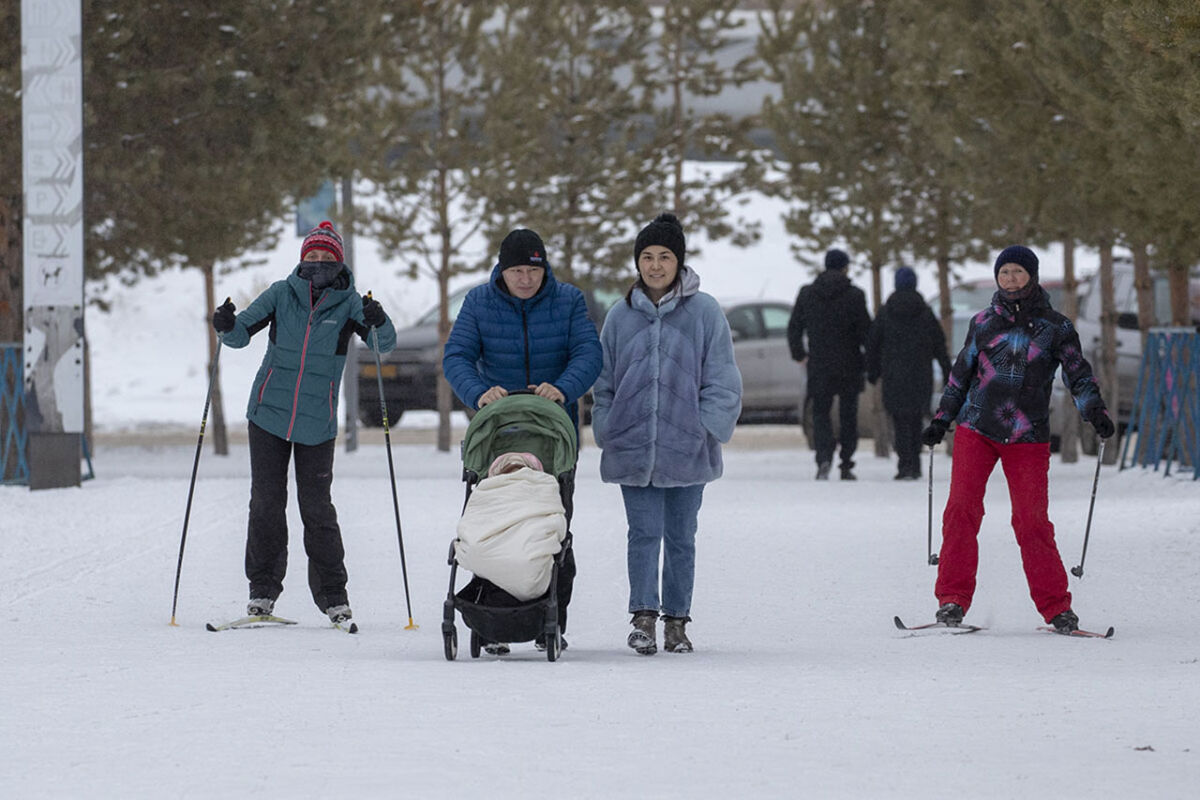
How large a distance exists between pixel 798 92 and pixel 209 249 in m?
6.29

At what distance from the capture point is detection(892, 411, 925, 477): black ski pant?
19.6m

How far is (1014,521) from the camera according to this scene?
972 cm

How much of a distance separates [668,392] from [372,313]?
1410mm

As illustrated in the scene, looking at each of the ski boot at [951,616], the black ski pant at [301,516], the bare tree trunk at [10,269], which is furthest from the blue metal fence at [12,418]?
the ski boot at [951,616]

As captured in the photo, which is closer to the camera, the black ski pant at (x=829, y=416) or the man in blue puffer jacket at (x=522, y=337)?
the man in blue puffer jacket at (x=522, y=337)

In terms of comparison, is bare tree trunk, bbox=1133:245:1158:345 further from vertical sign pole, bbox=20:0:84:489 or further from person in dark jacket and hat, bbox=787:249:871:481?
vertical sign pole, bbox=20:0:84:489

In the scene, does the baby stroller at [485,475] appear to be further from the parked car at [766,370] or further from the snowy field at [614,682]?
the parked car at [766,370]

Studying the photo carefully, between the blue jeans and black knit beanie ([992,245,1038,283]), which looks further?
black knit beanie ([992,245,1038,283])

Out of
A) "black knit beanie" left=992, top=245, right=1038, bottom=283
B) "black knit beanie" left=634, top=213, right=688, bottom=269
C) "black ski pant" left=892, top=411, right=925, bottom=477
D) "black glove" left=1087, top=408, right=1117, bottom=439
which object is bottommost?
"black ski pant" left=892, top=411, right=925, bottom=477

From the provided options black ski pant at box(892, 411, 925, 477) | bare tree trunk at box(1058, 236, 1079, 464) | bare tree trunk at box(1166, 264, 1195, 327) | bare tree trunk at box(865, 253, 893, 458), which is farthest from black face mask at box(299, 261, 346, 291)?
bare tree trunk at box(865, 253, 893, 458)

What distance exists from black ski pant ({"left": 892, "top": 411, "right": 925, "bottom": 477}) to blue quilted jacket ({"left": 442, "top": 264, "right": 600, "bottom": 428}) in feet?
36.4

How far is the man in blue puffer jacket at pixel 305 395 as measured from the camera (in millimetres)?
9570

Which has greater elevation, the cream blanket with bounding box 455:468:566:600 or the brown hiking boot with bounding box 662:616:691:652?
the cream blanket with bounding box 455:468:566:600

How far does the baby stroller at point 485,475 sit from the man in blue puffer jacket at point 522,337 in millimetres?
70
